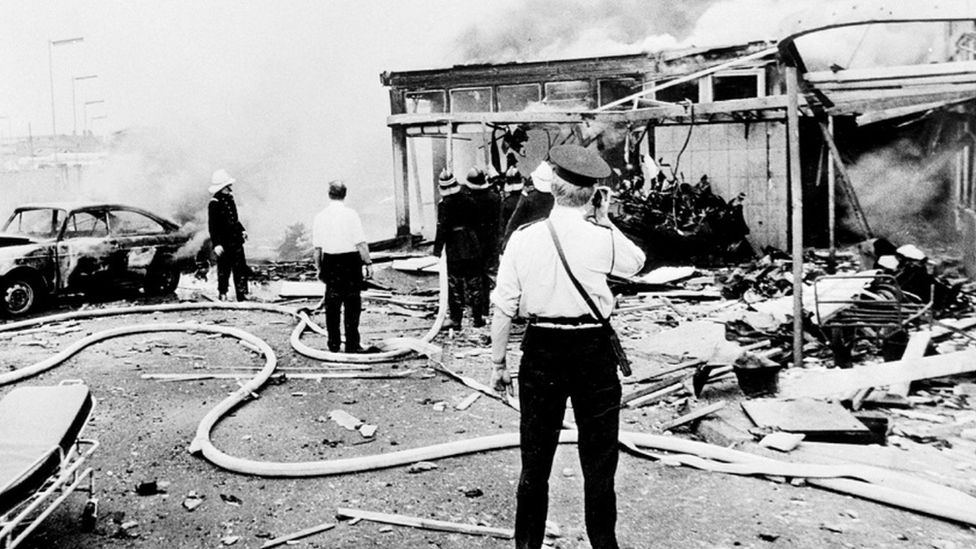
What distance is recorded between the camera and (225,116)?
102 feet

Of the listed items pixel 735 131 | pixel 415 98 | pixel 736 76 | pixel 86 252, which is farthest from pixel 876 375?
pixel 415 98

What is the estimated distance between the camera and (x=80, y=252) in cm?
1267

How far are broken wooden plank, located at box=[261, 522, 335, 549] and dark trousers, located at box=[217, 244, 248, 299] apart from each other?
27.8ft

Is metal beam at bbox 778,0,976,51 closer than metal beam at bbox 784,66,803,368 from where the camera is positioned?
Yes

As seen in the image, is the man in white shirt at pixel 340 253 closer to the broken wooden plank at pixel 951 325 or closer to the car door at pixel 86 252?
the car door at pixel 86 252

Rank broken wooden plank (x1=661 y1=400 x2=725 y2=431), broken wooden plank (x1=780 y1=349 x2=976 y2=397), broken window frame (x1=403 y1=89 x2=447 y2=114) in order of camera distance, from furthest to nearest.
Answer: broken window frame (x1=403 y1=89 x2=447 y2=114), broken wooden plank (x1=780 y1=349 x2=976 y2=397), broken wooden plank (x1=661 y1=400 x2=725 y2=431)

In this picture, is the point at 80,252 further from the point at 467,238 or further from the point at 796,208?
the point at 796,208

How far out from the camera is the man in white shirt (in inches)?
332

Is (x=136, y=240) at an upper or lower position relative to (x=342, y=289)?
upper

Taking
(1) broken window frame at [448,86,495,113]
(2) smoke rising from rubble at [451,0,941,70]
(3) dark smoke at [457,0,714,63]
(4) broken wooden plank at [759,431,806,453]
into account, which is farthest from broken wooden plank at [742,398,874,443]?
(3) dark smoke at [457,0,714,63]

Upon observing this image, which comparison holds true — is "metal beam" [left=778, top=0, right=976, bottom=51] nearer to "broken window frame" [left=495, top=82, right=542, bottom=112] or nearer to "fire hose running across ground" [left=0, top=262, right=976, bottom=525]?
"fire hose running across ground" [left=0, top=262, right=976, bottom=525]

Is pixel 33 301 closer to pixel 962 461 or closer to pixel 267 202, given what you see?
pixel 962 461

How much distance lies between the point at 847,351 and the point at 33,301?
11328 millimetres

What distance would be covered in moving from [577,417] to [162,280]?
12.1 m
